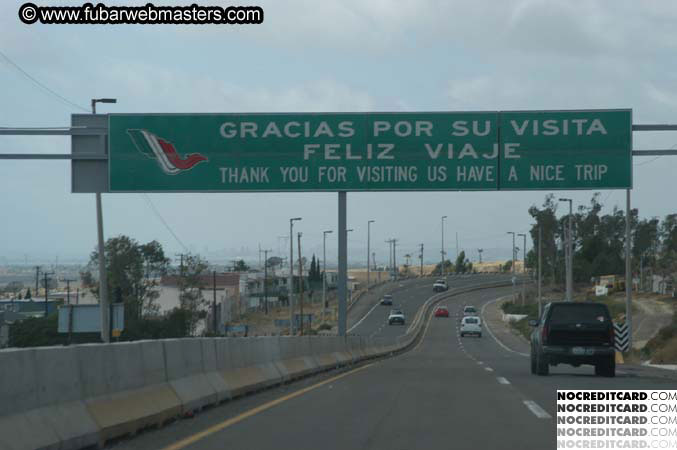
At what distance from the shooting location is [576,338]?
79.6 feet

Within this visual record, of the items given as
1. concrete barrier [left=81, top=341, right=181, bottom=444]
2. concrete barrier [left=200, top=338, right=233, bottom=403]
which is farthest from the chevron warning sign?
concrete barrier [left=81, top=341, right=181, bottom=444]

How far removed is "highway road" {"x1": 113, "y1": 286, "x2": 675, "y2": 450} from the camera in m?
11.1

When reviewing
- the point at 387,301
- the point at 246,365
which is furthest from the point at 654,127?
the point at 387,301

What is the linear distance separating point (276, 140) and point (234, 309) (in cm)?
8846

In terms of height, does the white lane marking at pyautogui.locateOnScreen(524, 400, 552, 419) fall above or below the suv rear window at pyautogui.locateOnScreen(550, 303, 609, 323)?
below

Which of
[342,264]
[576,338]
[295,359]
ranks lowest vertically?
[295,359]

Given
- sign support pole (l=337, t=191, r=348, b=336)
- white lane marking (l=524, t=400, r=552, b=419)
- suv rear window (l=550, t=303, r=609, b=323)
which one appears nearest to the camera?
→ white lane marking (l=524, t=400, r=552, b=419)

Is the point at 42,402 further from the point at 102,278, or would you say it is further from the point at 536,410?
the point at 102,278

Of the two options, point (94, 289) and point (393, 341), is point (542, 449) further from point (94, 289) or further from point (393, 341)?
point (94, 289)

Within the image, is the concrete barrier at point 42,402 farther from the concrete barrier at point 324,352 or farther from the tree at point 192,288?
the tree at point 192,288

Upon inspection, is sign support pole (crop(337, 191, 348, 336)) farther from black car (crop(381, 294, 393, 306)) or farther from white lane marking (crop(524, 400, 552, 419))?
black car (crop(381, 294, 393, 306))

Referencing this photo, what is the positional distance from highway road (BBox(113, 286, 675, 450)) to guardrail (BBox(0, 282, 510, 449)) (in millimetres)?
330

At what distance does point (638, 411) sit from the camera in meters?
12.9

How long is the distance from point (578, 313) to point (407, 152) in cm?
638
